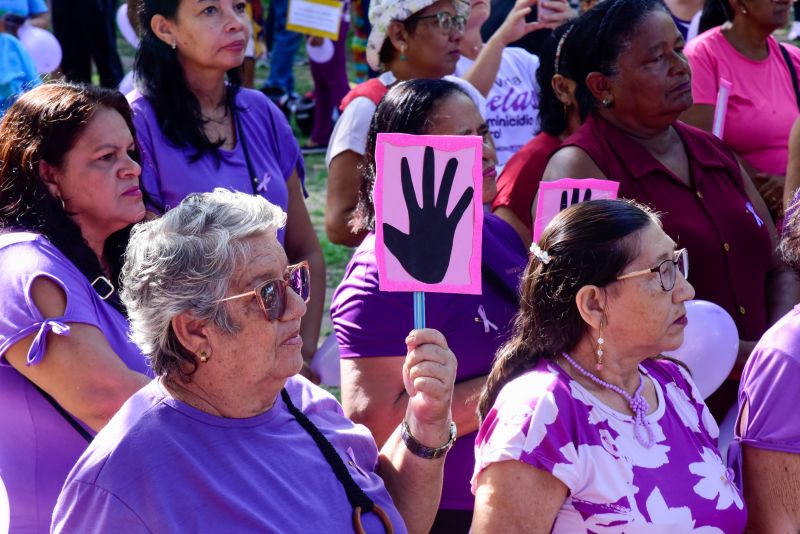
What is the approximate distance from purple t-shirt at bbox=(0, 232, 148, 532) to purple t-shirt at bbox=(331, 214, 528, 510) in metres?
0.66

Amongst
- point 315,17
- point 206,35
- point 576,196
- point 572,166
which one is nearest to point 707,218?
point 572,166

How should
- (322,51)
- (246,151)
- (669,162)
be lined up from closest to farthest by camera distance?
(669,162)
(246,151)
(322,51)

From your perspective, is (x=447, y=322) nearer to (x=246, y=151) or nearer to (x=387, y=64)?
(x=246, y=151)

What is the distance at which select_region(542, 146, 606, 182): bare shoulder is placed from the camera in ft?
11.2

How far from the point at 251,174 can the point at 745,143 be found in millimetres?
2074

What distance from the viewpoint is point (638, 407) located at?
2.50m

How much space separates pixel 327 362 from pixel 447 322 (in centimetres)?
81

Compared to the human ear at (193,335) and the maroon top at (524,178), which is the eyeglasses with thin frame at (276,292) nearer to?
the human ear at (193,335)

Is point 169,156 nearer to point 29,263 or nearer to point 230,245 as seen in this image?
point 29,263

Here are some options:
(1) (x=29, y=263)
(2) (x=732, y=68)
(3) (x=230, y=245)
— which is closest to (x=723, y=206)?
(2) (x=732, y=68)

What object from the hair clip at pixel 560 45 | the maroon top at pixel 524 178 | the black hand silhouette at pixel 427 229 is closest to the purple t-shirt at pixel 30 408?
the black hand silhouette at pixel 427 229

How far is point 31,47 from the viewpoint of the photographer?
643 centimetres

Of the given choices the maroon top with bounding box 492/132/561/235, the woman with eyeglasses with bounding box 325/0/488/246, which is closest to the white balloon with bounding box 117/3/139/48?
the woman with eyeglasses with bounding box 325/0/488/246

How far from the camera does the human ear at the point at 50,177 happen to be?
2.79 metres
